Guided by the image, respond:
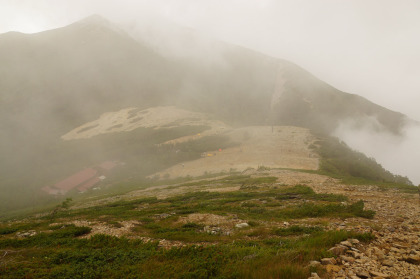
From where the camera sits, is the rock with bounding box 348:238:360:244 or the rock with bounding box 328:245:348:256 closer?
the rock with bounding box 328:245:348:256

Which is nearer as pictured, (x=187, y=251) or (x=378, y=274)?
(x=378, y=274)

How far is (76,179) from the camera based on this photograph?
56.0m

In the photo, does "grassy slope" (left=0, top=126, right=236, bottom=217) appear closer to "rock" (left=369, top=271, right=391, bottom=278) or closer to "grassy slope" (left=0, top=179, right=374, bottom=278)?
"grassy slope" (left=0, top=179, right=374, bottom=278)

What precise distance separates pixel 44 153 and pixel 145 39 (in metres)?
157

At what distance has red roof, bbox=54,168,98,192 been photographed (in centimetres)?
5256

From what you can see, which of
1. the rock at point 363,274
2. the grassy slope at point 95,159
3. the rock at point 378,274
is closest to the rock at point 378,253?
the rock at point 378,274

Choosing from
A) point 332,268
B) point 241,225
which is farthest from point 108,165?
point 332,268

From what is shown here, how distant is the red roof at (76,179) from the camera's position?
172 feet

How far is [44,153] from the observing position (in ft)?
242

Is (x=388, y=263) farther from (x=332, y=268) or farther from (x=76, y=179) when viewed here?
(x=76, y=179)

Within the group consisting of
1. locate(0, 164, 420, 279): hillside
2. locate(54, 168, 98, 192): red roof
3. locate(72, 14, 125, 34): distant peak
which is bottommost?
locate(54, 168, 98, 192): red roof

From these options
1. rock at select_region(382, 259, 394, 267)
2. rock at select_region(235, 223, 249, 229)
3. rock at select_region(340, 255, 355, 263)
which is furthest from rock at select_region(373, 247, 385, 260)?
rock at select_region(235, 223, 249, 229)

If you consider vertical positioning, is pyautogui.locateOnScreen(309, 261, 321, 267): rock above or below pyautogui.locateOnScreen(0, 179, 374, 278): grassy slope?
above

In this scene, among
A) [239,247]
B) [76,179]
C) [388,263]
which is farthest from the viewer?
[76,179]
